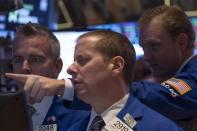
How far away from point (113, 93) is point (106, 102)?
0.13 feet

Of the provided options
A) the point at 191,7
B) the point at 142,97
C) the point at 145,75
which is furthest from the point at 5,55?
the point at 142,97

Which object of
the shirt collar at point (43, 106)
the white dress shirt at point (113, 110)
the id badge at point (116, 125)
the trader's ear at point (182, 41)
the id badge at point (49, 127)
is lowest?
the id badge at point (49, 127)

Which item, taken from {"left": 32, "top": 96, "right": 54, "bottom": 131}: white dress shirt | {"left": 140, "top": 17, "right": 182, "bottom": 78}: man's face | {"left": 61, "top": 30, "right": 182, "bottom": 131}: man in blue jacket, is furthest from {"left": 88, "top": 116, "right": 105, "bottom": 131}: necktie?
{"left": 140, "top": 17, "right": 182, "bottom": 78}: man's face

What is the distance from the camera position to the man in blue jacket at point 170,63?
203 cm

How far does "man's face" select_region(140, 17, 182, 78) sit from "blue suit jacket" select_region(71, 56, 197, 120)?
101mm

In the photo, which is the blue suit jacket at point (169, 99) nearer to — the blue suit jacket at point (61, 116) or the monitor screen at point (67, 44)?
the blue suit jacket at point (61, 116)

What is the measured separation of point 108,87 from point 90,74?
0.08 meters

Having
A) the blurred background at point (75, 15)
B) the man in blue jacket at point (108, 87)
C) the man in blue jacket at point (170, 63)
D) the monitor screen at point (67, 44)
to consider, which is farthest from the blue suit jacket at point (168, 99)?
the blurred background at point (75, 15)

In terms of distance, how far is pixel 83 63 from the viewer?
1.71 m

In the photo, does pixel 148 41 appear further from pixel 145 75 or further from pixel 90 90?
pixel 145 75

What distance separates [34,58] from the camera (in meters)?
2.03

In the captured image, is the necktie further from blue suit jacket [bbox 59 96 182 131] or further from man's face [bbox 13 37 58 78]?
man's face [bbox 13 37 58 78]

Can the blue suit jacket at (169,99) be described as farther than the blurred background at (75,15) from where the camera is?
No

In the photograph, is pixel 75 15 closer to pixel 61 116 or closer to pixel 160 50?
pixel 160 50
